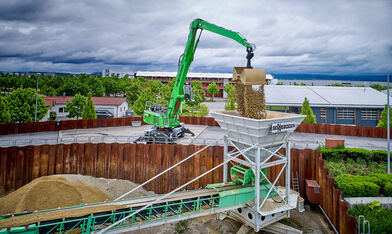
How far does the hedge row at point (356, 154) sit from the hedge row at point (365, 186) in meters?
4.83

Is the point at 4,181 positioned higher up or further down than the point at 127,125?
further down

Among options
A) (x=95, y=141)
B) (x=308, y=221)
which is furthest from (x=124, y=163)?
(x=308, y=221)

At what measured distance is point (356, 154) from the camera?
20594 mm

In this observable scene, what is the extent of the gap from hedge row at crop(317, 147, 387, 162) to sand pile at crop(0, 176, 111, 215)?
16.9 meters

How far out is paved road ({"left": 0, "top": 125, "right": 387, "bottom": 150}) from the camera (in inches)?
989

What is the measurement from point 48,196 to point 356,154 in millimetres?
21814

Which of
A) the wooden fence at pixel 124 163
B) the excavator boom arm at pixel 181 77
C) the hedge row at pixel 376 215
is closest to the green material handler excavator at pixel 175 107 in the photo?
the excavator boom arm at pixel 181 77

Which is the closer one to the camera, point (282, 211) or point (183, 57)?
point (282, 211)

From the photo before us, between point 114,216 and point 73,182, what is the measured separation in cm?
809

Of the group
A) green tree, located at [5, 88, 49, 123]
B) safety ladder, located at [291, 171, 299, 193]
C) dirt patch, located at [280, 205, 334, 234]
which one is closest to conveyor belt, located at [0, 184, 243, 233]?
dirt patch, located at [280, 205, 334, 234]

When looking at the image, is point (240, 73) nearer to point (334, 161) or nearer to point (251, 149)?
point (251, 149)

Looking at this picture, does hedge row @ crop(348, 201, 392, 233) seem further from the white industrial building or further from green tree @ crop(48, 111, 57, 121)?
green tree @ crop(48, 111, 57, 121)

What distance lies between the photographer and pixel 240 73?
13.8 meters

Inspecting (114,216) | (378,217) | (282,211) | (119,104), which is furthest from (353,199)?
(119,104)
